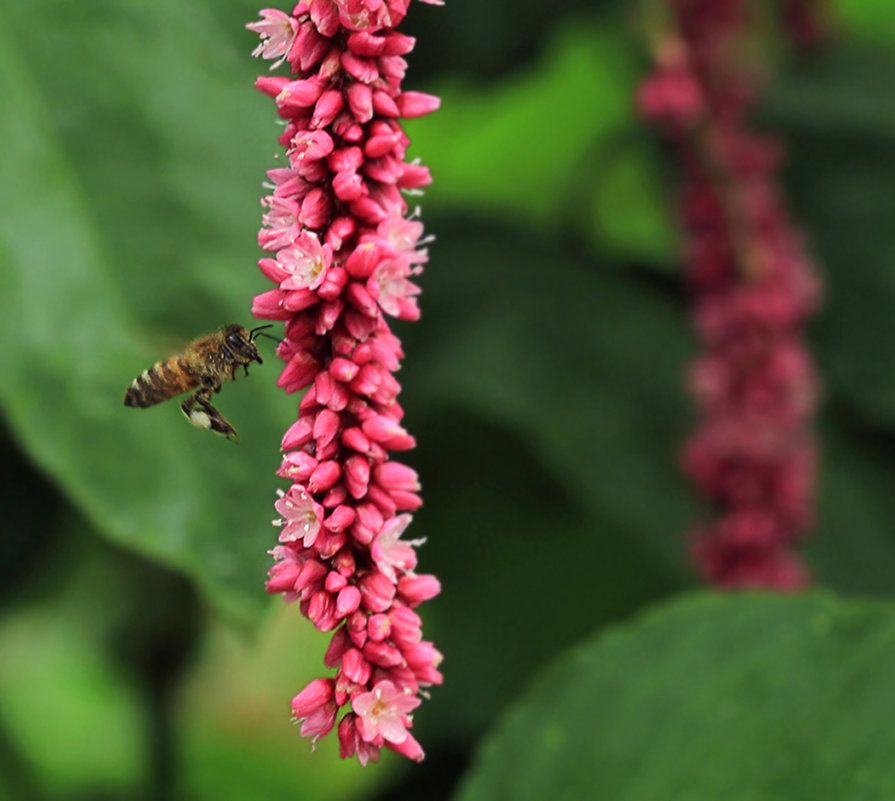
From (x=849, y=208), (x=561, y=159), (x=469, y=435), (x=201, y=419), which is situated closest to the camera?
(x=201, y=419)

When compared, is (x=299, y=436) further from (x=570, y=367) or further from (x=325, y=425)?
(x=570, y=367)

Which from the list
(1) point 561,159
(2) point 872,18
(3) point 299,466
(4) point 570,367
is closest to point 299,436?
(3) point 299,466

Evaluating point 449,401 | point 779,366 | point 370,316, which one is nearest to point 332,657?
point 370,316

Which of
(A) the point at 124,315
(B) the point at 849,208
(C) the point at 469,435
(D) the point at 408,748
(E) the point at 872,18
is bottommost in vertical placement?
(D) the point at 408,748

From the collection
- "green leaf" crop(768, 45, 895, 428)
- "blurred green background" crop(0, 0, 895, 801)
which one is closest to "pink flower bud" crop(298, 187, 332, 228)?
"blurred green background" crop(0, 0, 895, 801)

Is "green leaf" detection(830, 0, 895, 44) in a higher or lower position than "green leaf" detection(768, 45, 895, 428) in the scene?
higher

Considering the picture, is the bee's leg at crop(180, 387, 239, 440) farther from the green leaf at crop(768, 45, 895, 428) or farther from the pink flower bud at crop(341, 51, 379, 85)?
the green leaf at crop(768, 45, 895, 428)

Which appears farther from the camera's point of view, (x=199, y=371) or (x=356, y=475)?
(x=199, y=371)
